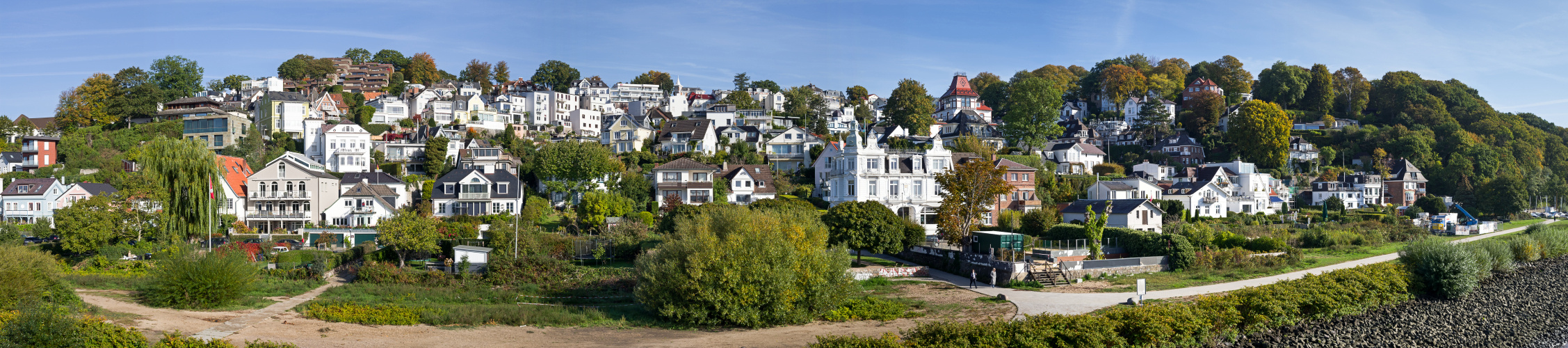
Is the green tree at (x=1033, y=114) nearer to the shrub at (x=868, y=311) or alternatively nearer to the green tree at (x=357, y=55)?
the shrub at (x=868, y=311)

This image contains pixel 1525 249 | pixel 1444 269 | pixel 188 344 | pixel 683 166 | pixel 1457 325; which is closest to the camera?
pixel 188 344

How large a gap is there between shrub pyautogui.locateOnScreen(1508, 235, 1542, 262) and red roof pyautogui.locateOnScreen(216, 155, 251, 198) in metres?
65.3

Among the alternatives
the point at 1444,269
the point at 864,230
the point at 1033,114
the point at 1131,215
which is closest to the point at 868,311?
the point at 864,230

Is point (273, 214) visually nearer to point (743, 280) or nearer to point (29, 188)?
point (29, 188)

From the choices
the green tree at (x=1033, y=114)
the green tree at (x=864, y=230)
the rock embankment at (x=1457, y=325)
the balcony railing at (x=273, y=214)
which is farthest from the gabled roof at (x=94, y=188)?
the green tree at (x=1033, y=114)

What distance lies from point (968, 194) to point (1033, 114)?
1414 inches

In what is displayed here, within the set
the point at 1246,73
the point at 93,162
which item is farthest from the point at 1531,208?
the point at 93,162

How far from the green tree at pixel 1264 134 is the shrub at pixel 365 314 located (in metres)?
71.9

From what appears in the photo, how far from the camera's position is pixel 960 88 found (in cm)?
9756

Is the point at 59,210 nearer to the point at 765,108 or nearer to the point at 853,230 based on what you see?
the point at 853,230

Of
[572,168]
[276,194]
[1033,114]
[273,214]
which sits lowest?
[273,214]

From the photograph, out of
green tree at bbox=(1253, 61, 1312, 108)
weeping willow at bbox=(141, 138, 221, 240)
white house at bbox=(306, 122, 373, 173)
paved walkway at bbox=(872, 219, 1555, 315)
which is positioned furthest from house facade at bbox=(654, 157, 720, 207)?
green tree at bbox=(1253, 61, 1312, 108)

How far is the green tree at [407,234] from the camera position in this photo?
35.9m

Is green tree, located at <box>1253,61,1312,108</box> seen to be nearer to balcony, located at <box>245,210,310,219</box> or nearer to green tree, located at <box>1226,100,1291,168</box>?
green tree, located at <box>1226,100,1291,168</box>
